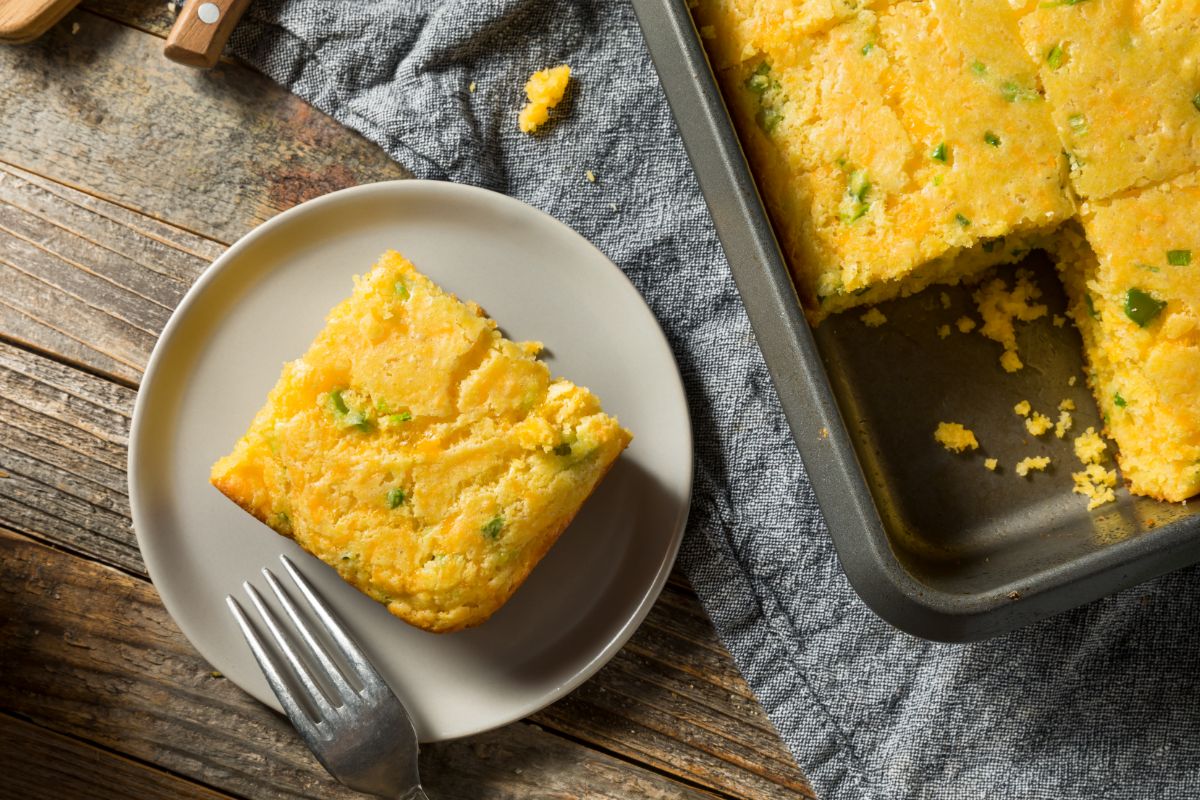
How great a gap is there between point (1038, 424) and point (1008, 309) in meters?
0.35

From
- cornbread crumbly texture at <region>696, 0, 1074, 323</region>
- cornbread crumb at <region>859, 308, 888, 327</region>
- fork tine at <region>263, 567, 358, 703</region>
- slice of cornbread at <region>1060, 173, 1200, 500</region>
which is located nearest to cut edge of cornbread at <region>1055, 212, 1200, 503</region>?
slice of cornbread at <region>1060, 173, 1200, 500</region>

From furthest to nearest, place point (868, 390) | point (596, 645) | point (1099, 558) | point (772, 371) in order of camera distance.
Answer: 1. point (868, 390)
2. point (596, 645)
3. point (772, 371)
4. point (1099, 558)

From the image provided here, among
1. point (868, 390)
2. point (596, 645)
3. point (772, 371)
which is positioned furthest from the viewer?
point (868, 390)

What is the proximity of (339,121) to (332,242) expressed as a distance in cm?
42

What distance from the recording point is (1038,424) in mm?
2791

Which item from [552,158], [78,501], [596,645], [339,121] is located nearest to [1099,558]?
[596,645]

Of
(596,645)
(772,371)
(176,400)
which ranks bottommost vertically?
(596,645)

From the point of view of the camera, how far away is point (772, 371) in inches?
92.4

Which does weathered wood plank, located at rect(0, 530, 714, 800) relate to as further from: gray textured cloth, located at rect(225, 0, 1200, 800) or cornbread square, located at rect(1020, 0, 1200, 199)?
cornbread square, located at rect(1020, 0, 1200, 199)

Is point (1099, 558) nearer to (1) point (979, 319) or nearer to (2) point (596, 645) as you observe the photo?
(1) point (979, 319)

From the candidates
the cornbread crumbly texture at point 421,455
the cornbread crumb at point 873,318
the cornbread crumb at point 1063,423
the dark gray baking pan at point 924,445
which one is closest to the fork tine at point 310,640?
the cornbread crumbly texture at point 421,455

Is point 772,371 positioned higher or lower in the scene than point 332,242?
higher

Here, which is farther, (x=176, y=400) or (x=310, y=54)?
(x=310, y=54)

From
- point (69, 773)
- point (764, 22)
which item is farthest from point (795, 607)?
point (69, 773)
